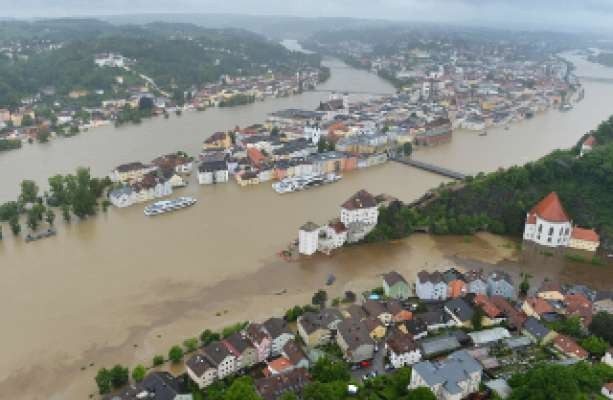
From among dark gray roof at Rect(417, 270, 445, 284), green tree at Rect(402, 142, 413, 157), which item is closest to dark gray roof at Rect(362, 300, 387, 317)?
dark gray roof at Rect(417, 270, 445, 284)

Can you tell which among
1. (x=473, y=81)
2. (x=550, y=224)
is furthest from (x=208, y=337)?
(x=473, y=81)

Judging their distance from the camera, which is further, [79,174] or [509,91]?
[509,91]

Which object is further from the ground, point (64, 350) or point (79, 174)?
point (79, 174)

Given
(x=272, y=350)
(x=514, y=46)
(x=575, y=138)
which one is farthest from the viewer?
(x=514, y=46)

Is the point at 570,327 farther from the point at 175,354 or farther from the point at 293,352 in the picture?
the point at 175,354

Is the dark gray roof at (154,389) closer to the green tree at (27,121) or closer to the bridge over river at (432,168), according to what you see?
the bridge over river at (432,168)

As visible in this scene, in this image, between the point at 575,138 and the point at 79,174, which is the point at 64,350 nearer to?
the point at 79,174

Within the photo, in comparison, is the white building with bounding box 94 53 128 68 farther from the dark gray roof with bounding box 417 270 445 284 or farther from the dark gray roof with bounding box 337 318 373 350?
the dark gray roof with bounding box 337 318 373 350

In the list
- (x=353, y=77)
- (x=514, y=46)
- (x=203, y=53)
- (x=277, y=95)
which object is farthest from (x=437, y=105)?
(x=514, y=46)
